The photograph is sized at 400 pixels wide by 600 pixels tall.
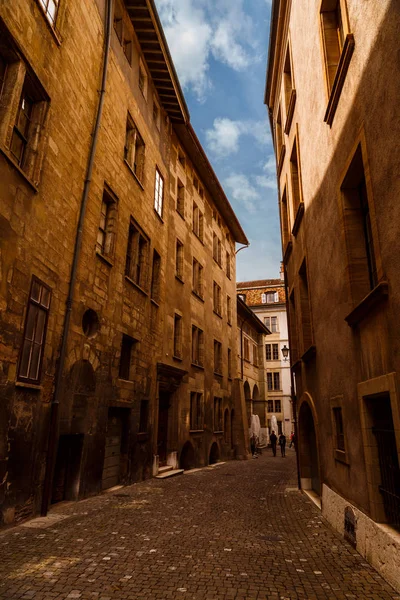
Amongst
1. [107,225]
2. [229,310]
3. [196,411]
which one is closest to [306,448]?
[196,411]

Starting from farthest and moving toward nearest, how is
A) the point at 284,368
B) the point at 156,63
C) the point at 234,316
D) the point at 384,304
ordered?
the point at 284,368 < the point at 234,316 < the point at 156,63 < the point at 384,304

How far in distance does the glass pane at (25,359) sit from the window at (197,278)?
1371 cm

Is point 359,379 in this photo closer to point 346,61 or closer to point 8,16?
point 346,61

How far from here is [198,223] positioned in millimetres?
23000

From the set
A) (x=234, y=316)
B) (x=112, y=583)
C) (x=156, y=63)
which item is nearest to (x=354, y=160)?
(x=112, y=583)

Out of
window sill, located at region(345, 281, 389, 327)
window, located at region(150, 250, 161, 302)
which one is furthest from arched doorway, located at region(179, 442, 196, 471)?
window sill, located at region(345, 281, 389, 327)

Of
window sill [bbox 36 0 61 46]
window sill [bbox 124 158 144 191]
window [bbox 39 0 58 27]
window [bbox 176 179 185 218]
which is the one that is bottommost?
window sill [bbox 36 0 61 46]

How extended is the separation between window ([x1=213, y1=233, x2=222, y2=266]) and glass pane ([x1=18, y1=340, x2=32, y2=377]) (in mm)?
18281

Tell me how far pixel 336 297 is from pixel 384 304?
2520 millimetres

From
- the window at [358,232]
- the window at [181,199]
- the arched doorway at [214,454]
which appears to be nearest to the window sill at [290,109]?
the window at [358,232]

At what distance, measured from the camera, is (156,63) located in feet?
53.9

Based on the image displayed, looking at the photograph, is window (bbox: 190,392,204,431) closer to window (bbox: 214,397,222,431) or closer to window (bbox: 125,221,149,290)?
window (bbox: 214,397,222,431)

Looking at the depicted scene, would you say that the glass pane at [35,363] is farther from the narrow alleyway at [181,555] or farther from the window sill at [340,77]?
the window sill at [340,77]

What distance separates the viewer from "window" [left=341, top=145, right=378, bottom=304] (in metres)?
6.59
